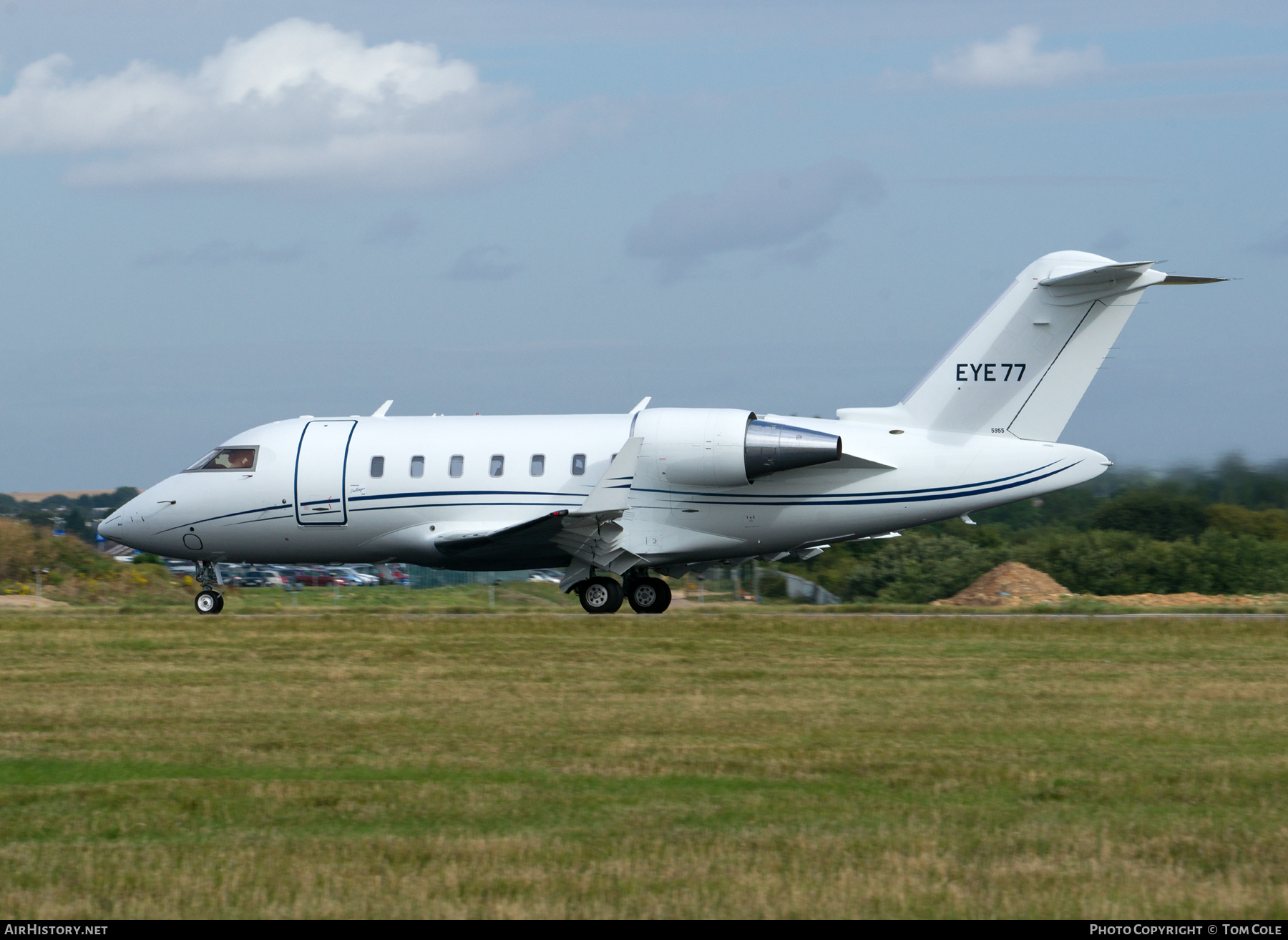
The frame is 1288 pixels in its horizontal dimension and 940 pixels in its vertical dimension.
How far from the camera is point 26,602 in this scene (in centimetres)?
3312

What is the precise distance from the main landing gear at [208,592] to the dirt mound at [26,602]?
6603 millimetres

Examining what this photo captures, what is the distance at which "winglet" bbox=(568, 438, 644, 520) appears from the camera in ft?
79.5

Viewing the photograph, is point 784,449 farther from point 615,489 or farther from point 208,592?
point 208,592

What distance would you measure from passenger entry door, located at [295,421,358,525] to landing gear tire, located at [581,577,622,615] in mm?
4688

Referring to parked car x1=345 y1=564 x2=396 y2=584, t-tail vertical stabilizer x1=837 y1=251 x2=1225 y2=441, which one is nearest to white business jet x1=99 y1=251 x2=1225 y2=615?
t-tail vertical stabilizer x1=837 y1=251 x2=1225 y2=441

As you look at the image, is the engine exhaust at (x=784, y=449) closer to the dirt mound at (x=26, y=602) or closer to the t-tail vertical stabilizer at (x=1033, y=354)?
the t-tail vertical stabilizer at (x=1033, y=354)

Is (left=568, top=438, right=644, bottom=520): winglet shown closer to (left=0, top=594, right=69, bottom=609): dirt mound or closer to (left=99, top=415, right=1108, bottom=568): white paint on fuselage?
(left=99, top=415, right=1108, bottom=568): white paint on fuselage

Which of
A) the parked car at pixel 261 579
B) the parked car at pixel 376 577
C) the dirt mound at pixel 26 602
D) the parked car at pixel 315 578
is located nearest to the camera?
the dirt mound at pixel 26 602

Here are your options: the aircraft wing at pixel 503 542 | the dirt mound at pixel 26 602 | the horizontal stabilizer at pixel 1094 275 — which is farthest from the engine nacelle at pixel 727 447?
the dirt mound at pixel 26 602

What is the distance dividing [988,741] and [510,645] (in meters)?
9.26

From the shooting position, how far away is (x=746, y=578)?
108 feet

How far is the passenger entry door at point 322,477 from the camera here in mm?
26250

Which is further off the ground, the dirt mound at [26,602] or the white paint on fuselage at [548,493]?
the white paint on fuselage at [548,493]
